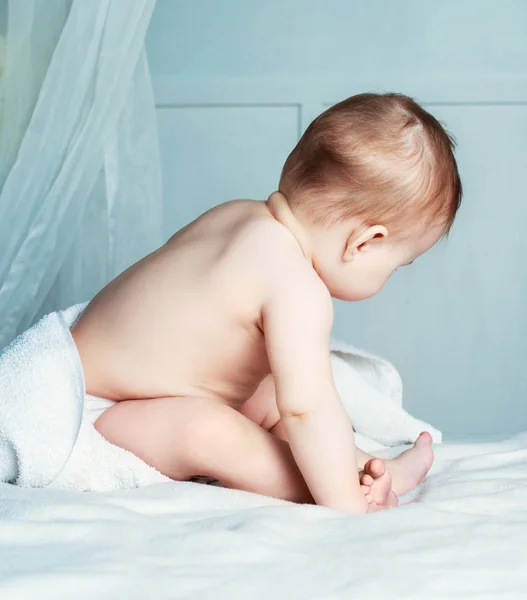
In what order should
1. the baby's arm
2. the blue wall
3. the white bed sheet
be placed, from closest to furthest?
1. the white bed sheet
2. the baby's arm
3. the blue wall

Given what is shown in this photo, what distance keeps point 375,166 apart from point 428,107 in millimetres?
1116

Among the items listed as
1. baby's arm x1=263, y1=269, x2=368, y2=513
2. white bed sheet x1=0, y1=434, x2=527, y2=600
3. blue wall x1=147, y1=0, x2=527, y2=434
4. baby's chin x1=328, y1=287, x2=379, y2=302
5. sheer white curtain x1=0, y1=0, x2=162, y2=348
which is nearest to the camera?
white bed sheet x1=0, y1=434, x2=527, y2=600

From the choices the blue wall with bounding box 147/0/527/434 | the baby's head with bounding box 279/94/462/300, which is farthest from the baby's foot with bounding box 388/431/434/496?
the blue wall with bounding box 147/0/527/434

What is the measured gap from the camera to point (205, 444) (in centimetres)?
103

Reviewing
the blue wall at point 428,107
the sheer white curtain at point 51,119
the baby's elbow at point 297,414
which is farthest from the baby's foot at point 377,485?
the blue wall at point 428,107

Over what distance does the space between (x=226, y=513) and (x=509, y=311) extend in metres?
1.35

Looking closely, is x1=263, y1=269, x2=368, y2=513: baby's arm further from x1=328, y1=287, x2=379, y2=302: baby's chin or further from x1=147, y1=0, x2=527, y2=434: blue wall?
x1=147, y1=0, x2=527, y2=434: blue wall

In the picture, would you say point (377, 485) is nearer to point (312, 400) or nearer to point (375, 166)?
point (312, 400)

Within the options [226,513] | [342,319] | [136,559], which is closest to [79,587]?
[136,559]

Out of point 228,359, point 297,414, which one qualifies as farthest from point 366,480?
point 228,359

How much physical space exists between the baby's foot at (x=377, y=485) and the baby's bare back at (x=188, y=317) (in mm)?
198

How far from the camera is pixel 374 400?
148 cm

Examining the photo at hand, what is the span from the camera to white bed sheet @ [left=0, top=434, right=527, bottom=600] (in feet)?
2.24

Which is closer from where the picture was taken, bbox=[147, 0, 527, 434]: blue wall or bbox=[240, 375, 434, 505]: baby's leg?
bbox=[240, 375, 434, 505]: baby's leg
